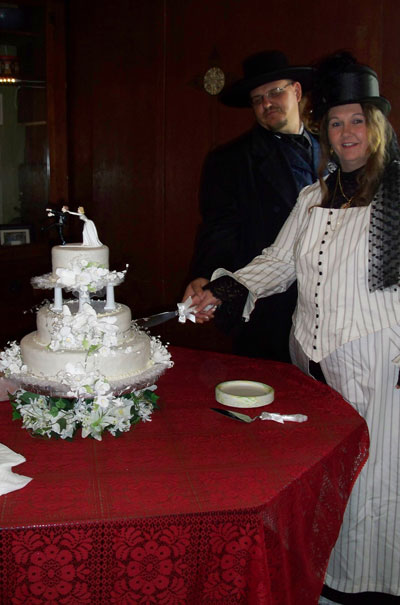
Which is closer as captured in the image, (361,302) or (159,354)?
(159,354)

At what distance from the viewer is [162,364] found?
1820 millimetres

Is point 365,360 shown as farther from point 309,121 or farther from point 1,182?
point 1,182

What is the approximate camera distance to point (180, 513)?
1277 mm

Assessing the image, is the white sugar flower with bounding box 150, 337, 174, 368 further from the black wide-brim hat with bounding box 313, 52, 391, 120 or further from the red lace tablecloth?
the black wide-brim hat with bounding box 313, 52, 391, 120

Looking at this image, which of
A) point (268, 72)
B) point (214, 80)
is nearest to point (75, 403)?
point (268, 72)

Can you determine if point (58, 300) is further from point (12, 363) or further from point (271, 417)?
point (271, 417)

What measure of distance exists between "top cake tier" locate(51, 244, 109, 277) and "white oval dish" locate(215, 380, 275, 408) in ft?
1.64

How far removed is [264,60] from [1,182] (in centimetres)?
169

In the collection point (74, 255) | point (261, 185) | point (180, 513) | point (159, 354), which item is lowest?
point (180, 513)

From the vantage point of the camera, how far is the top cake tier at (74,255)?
67.0 inches

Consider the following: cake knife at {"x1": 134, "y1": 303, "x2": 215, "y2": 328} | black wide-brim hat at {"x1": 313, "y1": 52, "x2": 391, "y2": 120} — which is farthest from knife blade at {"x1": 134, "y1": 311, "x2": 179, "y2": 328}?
black wide-brim hat at {"x1": 313, "y1": 52, "x2": 391, "y2": 120}

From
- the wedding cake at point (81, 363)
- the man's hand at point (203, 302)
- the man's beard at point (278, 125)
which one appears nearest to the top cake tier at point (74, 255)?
the wedding cake at point (81, 363)

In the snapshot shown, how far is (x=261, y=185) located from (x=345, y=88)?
0.74 metres

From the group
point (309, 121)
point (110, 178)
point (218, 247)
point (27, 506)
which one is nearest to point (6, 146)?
point (110, 178)
